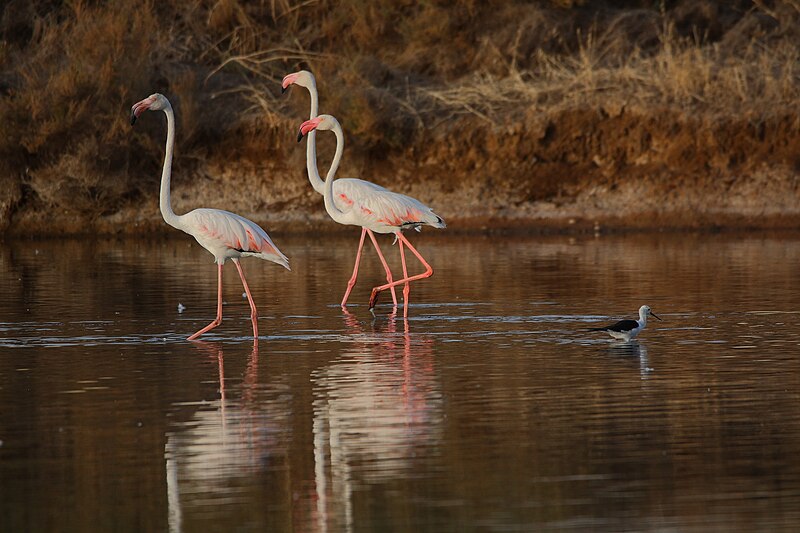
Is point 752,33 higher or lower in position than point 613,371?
higher

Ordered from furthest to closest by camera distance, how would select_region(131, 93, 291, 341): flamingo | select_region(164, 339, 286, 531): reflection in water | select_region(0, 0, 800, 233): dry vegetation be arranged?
1. select_region(0, 0, 800, 233): dry vegetation
2. select_region(131, 93, 291, 341): flamingo
3. select_region(164, 339, 286, 531): reflection in water

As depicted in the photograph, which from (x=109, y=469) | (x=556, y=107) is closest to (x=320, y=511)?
(x=109, y=469)

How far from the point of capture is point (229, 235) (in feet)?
47.2

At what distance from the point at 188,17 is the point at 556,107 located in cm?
842

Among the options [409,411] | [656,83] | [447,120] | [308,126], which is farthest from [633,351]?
[447,120]

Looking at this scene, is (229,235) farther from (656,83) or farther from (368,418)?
(656,83)

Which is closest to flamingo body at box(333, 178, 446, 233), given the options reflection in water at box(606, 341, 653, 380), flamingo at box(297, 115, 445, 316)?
flamingo at box(297, 115, 445, 316)

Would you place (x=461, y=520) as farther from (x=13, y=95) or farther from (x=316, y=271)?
(x=13, y=95)

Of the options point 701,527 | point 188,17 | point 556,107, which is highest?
point 188,17

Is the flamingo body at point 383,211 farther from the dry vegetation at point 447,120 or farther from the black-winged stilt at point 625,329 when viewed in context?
the dry vegetation at point 447,120

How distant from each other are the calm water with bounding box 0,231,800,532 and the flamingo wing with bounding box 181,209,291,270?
2.42 feet

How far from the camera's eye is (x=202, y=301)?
56.1 feet

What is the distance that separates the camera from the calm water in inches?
293

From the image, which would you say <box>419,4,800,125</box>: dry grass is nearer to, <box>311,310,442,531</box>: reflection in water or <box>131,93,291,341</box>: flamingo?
<box>131,93,291,341</box>: flamingo
